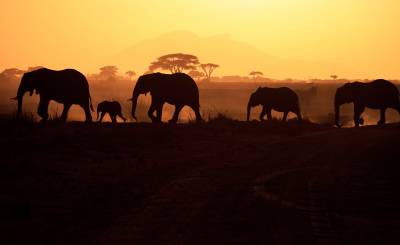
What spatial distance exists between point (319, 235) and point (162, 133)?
12.4m

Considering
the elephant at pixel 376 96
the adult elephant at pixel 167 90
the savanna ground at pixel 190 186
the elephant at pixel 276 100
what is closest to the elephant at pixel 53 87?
the adult elephant at pixel 167 90

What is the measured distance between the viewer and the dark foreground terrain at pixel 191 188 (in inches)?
279

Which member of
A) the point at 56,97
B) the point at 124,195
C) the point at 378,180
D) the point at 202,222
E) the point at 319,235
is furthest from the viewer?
the point at 56,97

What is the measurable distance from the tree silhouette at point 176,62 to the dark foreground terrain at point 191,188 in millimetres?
78345

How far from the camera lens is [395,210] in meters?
8.40

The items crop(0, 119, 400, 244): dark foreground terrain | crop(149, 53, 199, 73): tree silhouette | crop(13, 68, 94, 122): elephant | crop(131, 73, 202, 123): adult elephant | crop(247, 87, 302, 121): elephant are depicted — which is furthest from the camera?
crop(149, 53, 199, 73): tree silhouette

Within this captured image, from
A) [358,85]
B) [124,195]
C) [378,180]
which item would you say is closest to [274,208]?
[124,195]

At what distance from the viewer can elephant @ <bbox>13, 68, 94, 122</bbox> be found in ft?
71.4

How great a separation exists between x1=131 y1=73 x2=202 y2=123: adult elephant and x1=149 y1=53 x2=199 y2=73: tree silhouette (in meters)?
72.2

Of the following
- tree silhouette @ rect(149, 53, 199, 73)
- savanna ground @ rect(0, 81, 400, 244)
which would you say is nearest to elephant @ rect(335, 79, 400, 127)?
savanna ground @ rect(0, 81, 400, 244)

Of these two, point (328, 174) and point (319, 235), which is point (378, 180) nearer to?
point (328, 174)

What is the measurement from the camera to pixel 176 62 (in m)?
96.6

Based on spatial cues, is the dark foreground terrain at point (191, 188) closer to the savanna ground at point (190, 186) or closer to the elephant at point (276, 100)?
the savanna ground at point (190, 186)

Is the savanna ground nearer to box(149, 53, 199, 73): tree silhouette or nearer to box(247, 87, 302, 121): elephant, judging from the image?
box(247, 87, 302, 121): elephant
